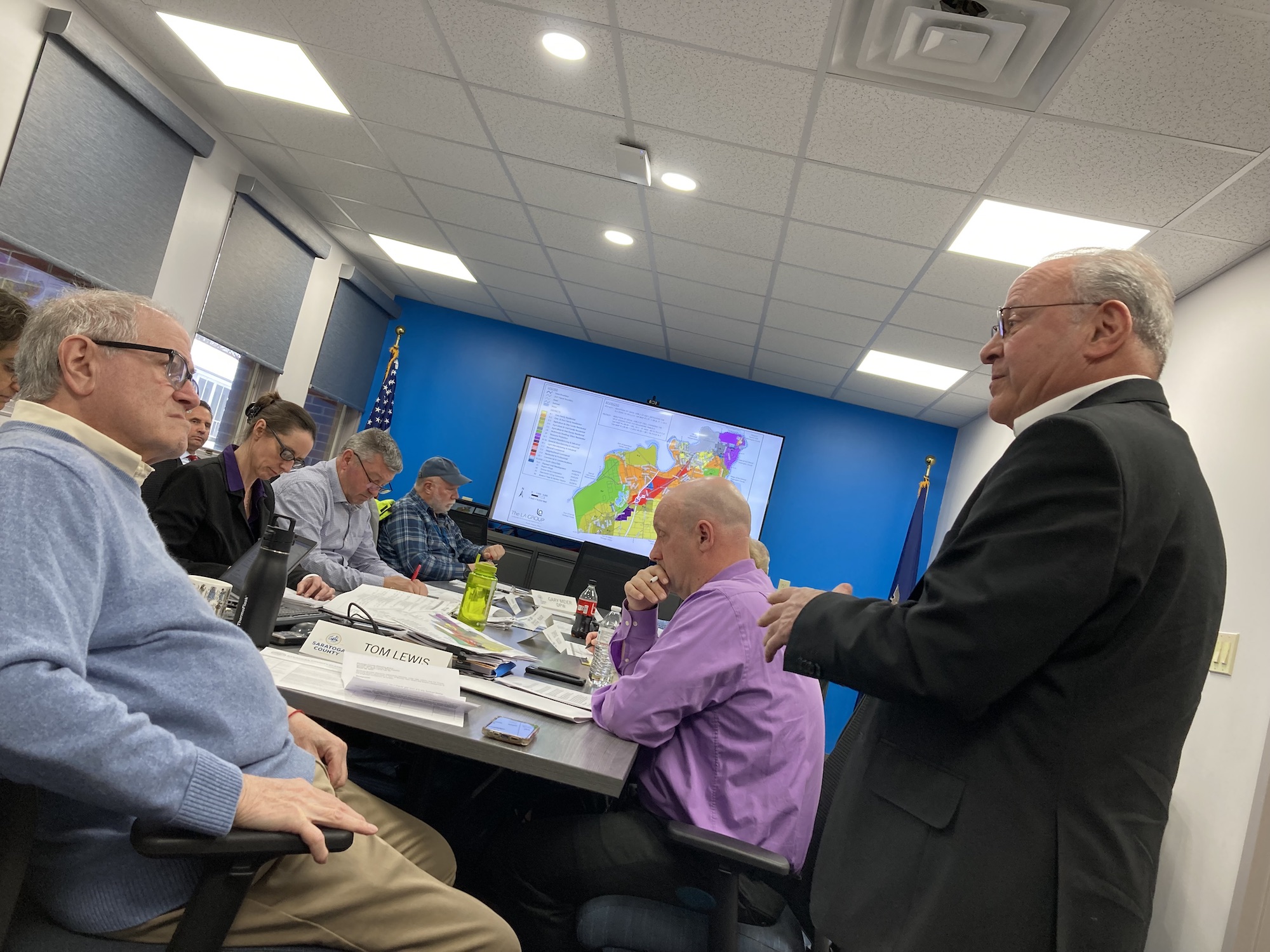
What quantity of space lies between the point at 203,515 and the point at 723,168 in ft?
7.91

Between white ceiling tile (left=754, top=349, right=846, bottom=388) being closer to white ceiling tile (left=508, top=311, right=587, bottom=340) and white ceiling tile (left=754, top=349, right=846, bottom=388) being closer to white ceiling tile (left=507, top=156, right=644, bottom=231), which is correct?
white ceiling tile (left=508, top=311, right=587, bottom=340)

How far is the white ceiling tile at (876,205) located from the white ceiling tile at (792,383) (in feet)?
8.75

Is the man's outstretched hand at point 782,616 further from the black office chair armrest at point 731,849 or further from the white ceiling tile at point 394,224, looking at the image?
the white ceiling tile at point 394,224

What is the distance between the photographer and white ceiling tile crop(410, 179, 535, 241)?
14.5ft

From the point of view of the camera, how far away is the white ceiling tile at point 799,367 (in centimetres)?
592

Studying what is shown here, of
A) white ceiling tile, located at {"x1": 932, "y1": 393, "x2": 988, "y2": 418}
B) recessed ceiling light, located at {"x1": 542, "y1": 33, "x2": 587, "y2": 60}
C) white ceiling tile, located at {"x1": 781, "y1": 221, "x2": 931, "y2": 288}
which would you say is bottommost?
white ceiling tile, located at {"x1": 932, "y1": 393, "x2": 988, "y2": 418}

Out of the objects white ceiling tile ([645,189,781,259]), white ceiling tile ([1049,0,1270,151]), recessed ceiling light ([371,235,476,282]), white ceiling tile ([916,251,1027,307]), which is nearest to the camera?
white ceiling tile ([1049,0,1270,151])

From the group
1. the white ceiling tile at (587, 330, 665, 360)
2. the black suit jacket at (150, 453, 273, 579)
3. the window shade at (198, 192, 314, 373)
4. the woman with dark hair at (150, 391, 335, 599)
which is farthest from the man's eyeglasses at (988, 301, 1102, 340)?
the white ceiling tile at (587, 330, 665, 360)

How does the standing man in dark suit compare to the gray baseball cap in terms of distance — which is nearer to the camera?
the standing man in dark suit

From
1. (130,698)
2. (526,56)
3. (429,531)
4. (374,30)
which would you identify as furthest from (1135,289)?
(429,531)

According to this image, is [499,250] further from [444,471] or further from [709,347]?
[709,347]

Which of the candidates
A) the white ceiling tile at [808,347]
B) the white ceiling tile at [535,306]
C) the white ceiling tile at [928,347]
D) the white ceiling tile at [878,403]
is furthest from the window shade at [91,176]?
the white ceiling tile at [878,403]

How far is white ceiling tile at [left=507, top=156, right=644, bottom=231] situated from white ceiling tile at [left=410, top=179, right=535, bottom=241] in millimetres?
243

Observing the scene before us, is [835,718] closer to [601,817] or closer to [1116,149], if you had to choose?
[1116,149]
